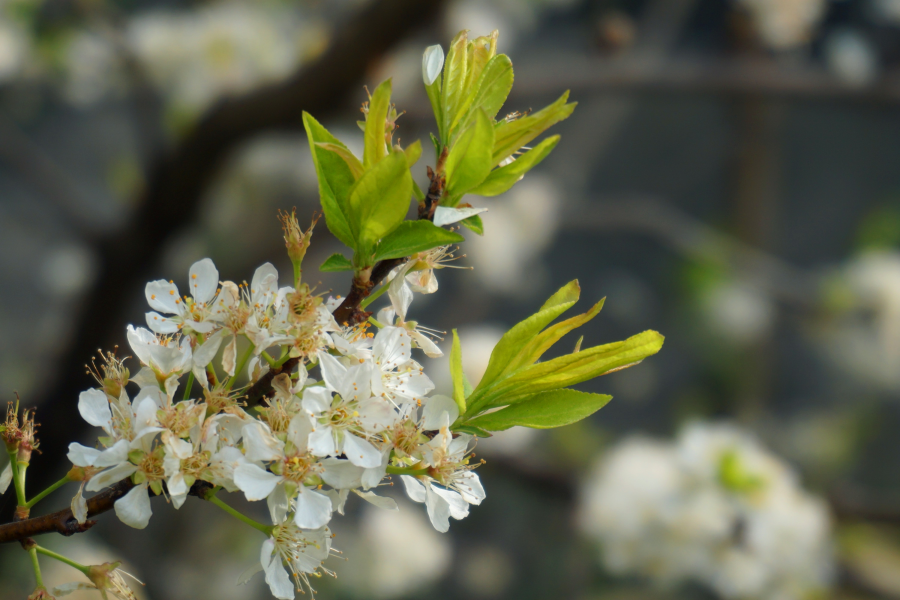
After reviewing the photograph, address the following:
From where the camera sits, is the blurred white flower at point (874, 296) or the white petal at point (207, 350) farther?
the blurred white flower at point (874, 296)

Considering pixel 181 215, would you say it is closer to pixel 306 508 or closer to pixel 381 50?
pixel 381 50

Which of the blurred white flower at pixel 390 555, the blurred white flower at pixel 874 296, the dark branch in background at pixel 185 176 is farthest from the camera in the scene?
the blurred white flower at pixel 390 555

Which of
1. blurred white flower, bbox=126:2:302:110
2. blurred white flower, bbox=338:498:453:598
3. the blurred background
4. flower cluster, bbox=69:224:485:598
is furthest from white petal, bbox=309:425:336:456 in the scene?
blurred white flower, bbox=338:498:453:598

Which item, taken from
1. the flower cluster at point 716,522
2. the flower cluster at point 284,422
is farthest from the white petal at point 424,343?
the flower cluster at point 716,522

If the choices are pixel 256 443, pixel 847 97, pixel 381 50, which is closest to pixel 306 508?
pixel 256 443

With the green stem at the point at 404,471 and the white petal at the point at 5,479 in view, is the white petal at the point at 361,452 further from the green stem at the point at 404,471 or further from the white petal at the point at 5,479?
the white petal at the point at 5,479

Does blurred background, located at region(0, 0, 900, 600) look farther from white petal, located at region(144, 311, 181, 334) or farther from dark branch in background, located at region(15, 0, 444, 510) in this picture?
white petal, located at region(144, 311, 181, 334)
